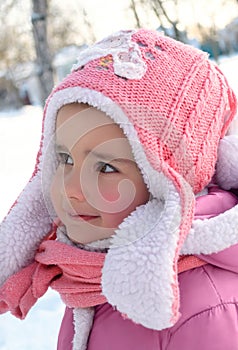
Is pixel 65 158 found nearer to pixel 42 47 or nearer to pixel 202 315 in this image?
pixel 202 315

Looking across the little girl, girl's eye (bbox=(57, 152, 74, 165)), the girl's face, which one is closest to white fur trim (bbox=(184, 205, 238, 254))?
the little girl

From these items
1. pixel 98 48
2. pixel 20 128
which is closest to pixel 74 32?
pixel 20 128

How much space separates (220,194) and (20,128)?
1014 centimetres

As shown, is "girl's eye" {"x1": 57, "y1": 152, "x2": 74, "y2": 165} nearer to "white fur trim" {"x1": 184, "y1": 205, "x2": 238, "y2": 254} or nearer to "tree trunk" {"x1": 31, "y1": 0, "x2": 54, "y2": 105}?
"white fur trim" {"x1": 184, "y1": 205, "x2": 238, "y2": 254}

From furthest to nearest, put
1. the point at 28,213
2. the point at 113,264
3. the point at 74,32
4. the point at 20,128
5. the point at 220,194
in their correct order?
1. the point at 74,32
2. the point at 20,128
3. the point at 28,213
4. the point at 220,194
5. the point at 113,264

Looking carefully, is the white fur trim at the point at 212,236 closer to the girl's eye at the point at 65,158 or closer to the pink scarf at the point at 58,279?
the pink scarf at the point at 58,279

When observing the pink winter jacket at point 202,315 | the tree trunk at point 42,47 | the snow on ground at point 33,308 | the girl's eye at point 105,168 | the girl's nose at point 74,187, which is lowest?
the snow on ground at point 33,308

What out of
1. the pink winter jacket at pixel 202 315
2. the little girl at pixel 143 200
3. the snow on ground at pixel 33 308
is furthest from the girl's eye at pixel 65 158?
the snow on ground at pixel 33 308

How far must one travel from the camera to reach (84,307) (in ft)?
3.30

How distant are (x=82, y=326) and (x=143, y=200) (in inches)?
11.6

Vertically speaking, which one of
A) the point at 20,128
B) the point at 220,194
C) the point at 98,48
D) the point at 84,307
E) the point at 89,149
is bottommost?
the point at 20,128

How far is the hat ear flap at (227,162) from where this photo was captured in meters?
1.00

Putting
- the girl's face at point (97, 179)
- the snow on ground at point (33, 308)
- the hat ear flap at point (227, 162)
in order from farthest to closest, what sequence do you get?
1. the snow on ground at point (33, 308)
2. the hat ear flap at point (227, 162)
3. the girl's face at point (97, 179)

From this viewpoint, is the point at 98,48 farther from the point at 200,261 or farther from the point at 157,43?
the point at 200,261
